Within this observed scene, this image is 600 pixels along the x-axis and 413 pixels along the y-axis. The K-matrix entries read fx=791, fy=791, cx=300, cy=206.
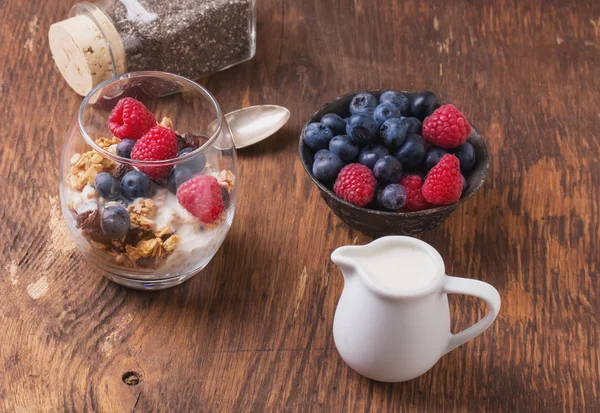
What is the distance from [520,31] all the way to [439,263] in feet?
2.59

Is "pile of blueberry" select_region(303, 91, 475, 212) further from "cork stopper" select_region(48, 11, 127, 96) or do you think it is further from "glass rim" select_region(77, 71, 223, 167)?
"cork stopper" select_region(48, 11, 127, 96)

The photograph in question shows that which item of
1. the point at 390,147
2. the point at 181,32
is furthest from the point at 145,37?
the point at 390,147

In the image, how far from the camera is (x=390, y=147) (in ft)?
3.65

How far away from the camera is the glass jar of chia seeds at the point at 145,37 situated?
1.30 meters

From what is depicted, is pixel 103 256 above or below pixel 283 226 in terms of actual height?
above

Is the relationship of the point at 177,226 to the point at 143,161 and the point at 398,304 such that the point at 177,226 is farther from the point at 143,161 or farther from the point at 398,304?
the point at 398,304

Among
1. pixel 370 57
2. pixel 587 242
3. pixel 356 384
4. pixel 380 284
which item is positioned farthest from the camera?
pixel 370 57

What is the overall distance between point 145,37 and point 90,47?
0.09m

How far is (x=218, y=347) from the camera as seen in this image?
102 centimetres

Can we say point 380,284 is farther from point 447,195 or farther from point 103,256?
point 103,256

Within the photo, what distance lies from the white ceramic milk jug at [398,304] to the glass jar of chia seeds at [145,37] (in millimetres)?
605

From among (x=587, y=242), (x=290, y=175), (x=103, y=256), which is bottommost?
(x=587, y=242)

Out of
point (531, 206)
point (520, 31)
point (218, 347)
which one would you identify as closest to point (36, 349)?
point (218, 347)

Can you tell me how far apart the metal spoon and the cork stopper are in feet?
0.70
